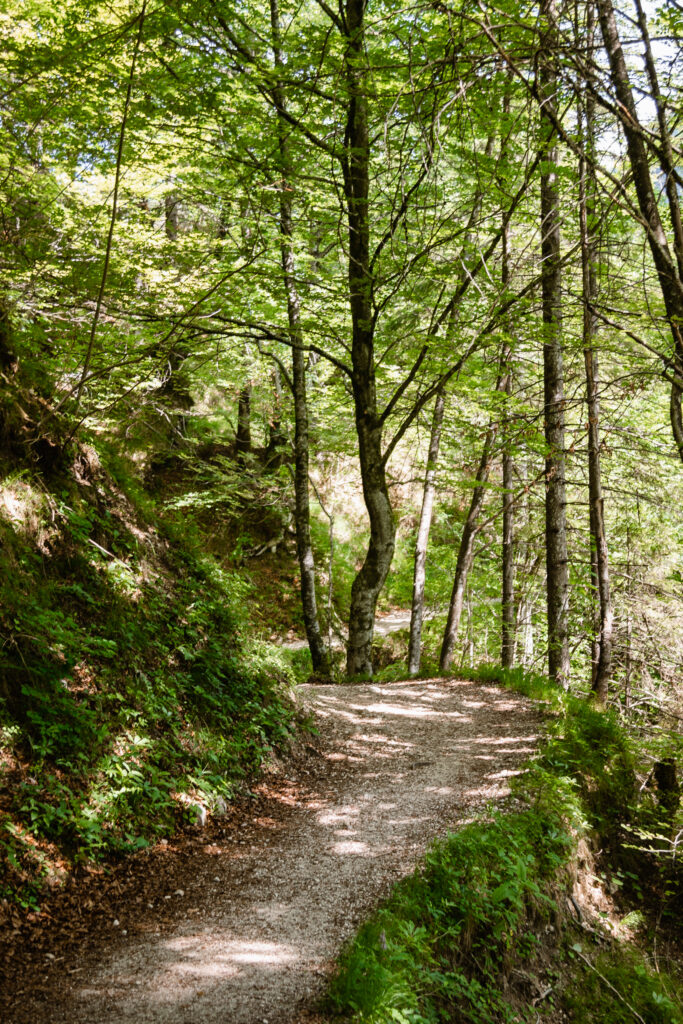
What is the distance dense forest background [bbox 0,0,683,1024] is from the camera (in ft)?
10.2

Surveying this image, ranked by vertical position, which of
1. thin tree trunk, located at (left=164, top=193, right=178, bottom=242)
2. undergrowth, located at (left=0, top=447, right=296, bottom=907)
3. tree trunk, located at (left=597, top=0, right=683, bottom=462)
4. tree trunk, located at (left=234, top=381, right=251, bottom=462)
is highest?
thin tree trunk, located at (left=164, top=193, right=178, bottom=242)

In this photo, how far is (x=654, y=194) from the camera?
2.56 metres

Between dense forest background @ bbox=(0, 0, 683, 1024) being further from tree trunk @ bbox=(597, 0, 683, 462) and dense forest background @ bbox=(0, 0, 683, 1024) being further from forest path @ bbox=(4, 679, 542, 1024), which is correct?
forest path @ bbox=(4, 679, 542, 1024)

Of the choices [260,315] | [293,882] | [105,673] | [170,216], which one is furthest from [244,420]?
[293,882]

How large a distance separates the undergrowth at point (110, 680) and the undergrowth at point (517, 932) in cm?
194

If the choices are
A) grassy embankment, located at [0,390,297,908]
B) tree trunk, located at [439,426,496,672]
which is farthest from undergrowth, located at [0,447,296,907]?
tree trunk, located at [439,426,496,672]

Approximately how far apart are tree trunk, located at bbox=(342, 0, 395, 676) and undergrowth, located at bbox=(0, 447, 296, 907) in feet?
8.34

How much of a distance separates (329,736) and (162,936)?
4010mm

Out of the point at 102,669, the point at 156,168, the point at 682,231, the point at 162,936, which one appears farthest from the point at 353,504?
the point at 682,231

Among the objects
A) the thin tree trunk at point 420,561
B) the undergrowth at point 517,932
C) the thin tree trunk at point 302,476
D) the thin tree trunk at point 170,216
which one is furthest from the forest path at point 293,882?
the thin tree trunk at point 170,216

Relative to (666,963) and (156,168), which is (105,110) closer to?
(156,168)

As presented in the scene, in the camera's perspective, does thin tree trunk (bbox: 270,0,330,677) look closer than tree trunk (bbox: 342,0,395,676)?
No

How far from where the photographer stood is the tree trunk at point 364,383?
26.4 feet

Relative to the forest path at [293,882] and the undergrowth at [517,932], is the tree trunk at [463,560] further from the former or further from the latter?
the undergrowth at [517,932]
